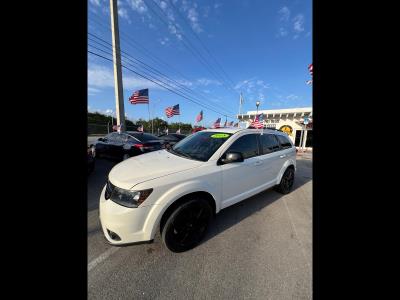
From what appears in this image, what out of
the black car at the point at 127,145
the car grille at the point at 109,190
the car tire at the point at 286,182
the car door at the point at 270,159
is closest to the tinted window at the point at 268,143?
the car door at the point at 270,159

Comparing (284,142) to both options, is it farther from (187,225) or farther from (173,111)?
(173,111)

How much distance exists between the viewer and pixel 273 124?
23.7 metres

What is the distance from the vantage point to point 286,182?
189 inches

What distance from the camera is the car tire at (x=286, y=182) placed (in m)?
4.67

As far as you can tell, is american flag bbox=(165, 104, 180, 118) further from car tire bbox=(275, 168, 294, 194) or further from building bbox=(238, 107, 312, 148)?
car tire bbox=(275, 168, 294, 194)

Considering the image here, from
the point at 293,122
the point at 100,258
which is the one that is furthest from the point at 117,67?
the point at 293,122

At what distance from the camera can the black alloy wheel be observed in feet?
15.3

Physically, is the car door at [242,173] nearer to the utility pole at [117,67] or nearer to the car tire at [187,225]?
the car tire at [187,225]

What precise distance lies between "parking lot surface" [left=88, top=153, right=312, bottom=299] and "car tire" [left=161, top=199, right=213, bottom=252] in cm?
12

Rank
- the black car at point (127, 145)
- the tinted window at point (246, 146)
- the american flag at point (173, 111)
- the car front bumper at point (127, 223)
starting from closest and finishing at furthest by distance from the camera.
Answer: the car front bumper at point (127, 223) → the tinted window at point (246, 146) → the black car at point (127, 145) → the american flag at point (173, 111)

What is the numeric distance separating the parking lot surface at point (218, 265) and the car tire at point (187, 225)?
121 mm

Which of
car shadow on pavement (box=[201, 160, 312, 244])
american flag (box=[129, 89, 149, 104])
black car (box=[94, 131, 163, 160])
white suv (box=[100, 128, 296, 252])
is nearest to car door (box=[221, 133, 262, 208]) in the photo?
white suv (box=[100, 128, 296, 252])

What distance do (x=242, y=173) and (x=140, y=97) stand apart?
12860 millimetres
